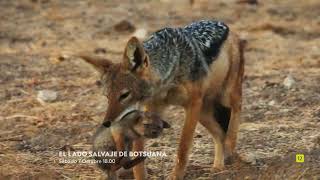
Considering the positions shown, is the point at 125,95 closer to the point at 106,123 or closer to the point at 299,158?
the point at 106,123

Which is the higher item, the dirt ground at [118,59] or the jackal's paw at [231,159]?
the dirt ground at [118,59]

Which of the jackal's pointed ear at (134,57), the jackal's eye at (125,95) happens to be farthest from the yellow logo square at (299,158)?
the jackal's eye at (125,95)

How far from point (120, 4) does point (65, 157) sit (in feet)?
32.8

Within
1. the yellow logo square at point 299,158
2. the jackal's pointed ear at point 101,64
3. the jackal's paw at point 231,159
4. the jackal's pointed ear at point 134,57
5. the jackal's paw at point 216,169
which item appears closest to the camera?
the jackal's pointed ear at point 134,57

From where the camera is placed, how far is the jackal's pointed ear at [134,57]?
6215 mm

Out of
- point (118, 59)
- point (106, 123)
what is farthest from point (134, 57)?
point (118, 59)

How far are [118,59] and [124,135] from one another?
5.96m

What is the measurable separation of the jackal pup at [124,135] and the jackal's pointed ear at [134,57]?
0.38 meters

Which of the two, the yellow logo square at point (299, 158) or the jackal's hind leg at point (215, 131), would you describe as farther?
the jackal's hind leg at point (215, 131)

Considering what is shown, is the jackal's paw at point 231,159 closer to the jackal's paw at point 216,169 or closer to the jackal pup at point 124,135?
the jackal's paw at point 216,169

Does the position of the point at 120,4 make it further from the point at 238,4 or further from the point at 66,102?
the point at 66,102

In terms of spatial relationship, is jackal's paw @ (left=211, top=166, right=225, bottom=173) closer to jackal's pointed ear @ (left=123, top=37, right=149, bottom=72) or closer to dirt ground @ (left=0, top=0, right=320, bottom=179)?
dirt ground @ (left=0, top=0, right=320, bottom=179)

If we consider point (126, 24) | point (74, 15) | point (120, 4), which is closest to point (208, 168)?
point (126, 24)

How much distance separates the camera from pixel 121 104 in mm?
6098
